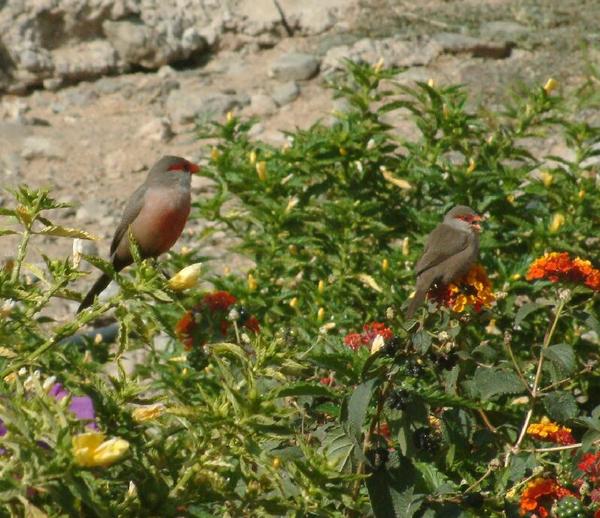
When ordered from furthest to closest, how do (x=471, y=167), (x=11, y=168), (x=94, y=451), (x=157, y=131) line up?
(x=157, y=131), (x=11, y=168), (x=471, y=167), (x=94, y=451)

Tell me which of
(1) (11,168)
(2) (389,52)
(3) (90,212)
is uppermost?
(2) (389,52)

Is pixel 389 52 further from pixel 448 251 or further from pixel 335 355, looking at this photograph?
pixel 335 355

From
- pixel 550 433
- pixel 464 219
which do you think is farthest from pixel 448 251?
pixel 550 433

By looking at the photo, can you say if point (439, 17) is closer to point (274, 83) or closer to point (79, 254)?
point (274, 83)

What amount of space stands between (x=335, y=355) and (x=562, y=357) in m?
0.83

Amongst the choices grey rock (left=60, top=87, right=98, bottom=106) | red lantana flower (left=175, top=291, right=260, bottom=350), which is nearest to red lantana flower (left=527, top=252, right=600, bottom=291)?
red lantana flower (left=175, top=291, right=260, bottom=350)

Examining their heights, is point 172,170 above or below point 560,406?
below

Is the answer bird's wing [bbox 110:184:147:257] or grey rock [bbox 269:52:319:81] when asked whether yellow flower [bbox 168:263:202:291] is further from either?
grey rock [bbox 269:52:319:81]

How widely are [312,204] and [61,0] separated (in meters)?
3.56

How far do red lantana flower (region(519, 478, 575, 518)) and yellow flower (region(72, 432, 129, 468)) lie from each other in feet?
4.09

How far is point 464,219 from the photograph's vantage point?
4.02 metres

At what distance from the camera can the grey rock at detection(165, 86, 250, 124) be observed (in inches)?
284

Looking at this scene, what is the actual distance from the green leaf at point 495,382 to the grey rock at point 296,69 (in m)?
4.70

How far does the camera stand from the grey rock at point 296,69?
761 centimetres
